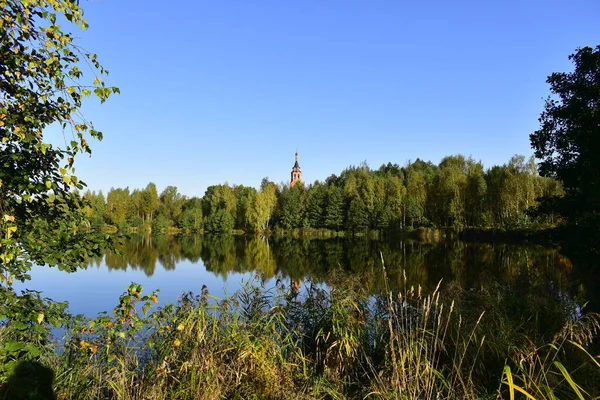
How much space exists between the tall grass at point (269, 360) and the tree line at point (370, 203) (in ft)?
100

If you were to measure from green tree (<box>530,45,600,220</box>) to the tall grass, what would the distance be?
1099 cm

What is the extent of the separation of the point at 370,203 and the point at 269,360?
57881 millimetres

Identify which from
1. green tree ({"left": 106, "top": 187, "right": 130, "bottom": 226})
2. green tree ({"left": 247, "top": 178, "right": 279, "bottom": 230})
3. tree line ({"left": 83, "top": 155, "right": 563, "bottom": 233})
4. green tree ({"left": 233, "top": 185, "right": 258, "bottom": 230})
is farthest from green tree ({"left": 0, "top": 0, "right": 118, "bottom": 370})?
green tree ({"left": 106, "top": 187, "right": 130, "bottom": 226})

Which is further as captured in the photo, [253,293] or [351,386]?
[253,293]

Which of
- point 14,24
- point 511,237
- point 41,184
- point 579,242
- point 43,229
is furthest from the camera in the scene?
point 511,237

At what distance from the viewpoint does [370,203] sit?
61.0 metres

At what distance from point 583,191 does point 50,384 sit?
16.3 metres

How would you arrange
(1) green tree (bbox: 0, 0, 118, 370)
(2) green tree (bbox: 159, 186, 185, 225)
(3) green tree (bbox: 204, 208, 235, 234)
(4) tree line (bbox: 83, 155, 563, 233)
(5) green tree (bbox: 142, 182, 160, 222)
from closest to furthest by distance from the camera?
(1) green tree (bbox: 0, 0, 118, 370), (4) tree line (bbox: 83, 155, 563, 233), (3) green tree (bbox: 204, 208, 235, 234), (5) green tree (bbox: 142, 182, 160, 222), (2) green tree (bbox: 159, 186, 185, 225)

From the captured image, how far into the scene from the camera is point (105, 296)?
566 inches

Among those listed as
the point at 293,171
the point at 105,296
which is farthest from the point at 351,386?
the point at 293,171

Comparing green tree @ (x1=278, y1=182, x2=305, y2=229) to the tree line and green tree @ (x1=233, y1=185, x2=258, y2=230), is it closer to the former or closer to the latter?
the tree line

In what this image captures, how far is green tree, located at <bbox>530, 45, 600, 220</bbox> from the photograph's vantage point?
44.4 ft

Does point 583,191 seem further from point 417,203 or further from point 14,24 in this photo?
point 417,203

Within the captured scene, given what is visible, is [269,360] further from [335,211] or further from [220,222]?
[220,222]
